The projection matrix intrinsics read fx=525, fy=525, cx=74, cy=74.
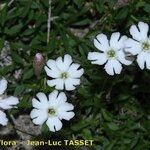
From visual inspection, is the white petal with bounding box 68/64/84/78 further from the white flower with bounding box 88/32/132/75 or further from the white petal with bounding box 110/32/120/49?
the white petal with bounding box 110/32/120/49

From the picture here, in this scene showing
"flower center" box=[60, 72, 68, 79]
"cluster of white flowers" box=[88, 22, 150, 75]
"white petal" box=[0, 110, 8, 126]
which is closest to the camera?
"white petal" box=[0, 110, 8, 126]

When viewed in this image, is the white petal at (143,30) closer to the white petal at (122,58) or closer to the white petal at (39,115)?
the white petal at (122,58)

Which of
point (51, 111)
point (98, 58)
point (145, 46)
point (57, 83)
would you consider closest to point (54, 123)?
point (51, 111)

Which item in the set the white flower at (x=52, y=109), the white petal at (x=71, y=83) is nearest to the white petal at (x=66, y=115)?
the white flower at (x=52, y=109)

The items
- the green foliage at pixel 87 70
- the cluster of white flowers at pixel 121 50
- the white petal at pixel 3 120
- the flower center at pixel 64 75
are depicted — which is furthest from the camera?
the green foliage at pixel 87 70

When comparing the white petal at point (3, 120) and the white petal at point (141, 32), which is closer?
the white petal at point (3, 120)

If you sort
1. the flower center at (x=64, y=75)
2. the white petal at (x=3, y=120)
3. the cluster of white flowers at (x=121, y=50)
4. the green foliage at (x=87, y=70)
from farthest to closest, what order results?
the green foliage at (x=87, y=70) < the flower center at (x=64, y=75) < the cluster of white flowers at (x=121, y=50) < the white petal at (x=3, y=120)

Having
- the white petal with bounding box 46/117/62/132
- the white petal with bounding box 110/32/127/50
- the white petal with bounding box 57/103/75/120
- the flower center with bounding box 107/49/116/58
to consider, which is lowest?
the white petal with bounding box 46/117/62/132

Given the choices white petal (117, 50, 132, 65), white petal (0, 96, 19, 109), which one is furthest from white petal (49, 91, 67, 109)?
white petal (117, 50, 132, 65)

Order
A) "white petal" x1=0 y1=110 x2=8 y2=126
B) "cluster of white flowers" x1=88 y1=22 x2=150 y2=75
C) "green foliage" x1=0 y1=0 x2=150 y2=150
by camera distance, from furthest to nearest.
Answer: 1. "green foliage" x1=0 y1=0 x2=150 y2=150
2. "cluster of white flowers" x1=88 y1=22 x2=150 y2=75
3. "white petal" x1=0 y1=110 x2=8 y2=126
